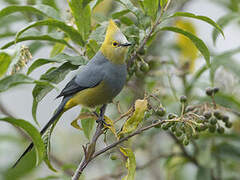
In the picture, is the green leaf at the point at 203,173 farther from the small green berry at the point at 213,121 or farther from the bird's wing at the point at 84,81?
the bird's wing at the point at 84,81

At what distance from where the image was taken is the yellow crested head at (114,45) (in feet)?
6.44

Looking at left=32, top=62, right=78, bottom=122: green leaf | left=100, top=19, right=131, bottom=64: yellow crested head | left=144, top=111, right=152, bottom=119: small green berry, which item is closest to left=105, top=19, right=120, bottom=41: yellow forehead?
left=100, top=19, right=131, bottom=64: yellow crested head

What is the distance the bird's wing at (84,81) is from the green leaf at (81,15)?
191 mm

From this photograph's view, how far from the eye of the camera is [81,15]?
80.1 inches

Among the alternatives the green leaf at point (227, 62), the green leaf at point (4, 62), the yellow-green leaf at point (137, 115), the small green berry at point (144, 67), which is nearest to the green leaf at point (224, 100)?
the green leaf at point (227, 62)

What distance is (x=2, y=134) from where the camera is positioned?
10.6 ft

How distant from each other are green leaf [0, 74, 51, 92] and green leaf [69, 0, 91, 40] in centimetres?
65

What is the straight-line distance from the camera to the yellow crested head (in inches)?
77.3

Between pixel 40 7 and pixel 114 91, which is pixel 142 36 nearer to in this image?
pixel 114 91

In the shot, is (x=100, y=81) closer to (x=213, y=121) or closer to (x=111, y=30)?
(x=111, y=30)

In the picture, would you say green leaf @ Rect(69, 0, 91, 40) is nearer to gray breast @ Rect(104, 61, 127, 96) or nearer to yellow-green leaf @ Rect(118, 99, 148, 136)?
gray breast @ Rect(104, 61, 127, 96)

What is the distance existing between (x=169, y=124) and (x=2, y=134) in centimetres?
190

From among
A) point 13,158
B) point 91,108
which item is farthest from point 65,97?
point 13,158

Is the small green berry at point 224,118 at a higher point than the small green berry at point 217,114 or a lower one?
lower
